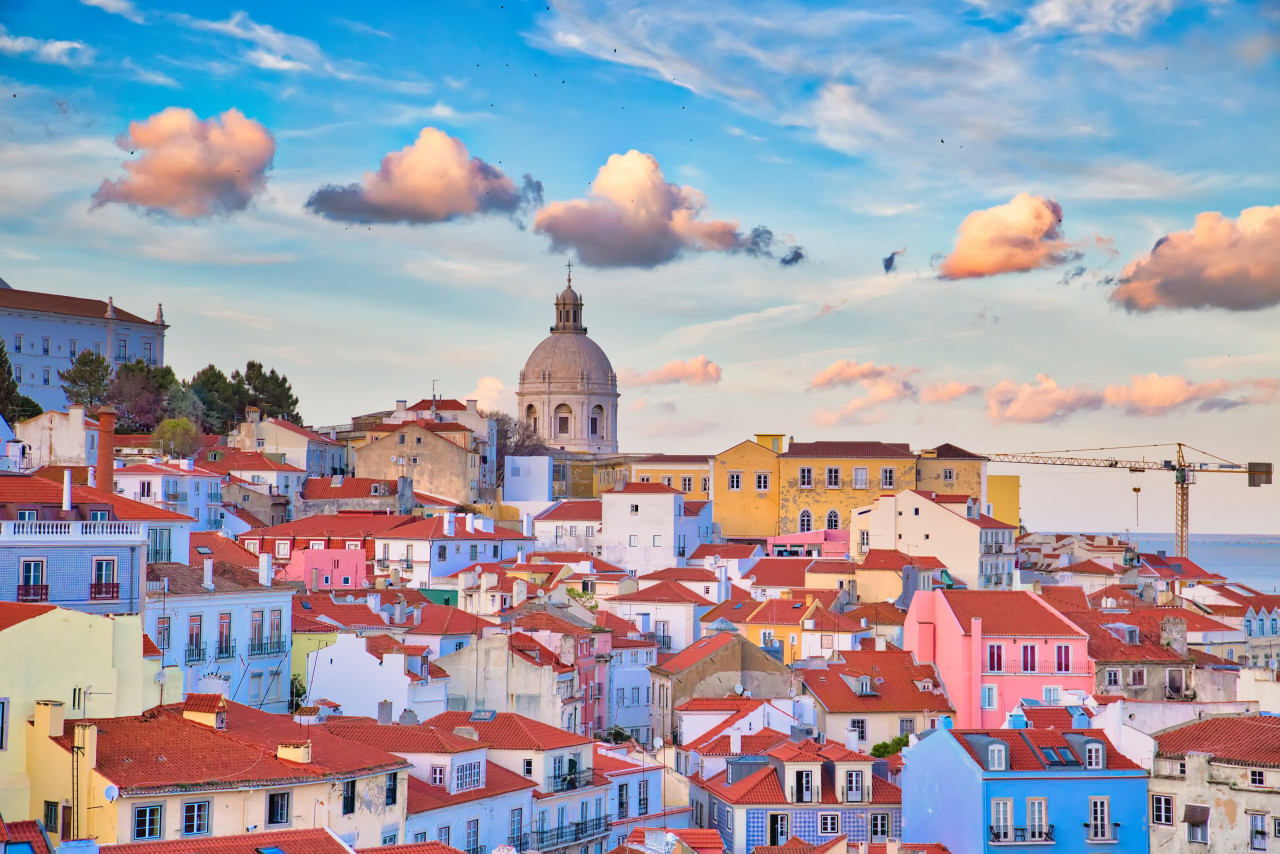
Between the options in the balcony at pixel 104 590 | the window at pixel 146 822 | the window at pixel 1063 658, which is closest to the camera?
the window at pixel 146 822

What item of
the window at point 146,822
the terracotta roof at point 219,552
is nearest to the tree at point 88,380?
the terracotta roof at point 219,552

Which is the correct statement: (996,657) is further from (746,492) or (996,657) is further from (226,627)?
(746,492)

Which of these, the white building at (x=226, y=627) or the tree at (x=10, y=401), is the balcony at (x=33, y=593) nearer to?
the white building at (x=226, y=627)

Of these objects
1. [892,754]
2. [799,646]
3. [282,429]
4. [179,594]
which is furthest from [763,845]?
[282,429]

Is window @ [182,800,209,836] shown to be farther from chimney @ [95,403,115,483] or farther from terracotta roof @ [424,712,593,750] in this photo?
chimney @ [95,403,115,483]

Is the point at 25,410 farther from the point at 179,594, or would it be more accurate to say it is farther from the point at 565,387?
the point at 565,387

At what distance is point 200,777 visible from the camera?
24.2 metres

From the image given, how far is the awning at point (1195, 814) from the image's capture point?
3100 centimetres

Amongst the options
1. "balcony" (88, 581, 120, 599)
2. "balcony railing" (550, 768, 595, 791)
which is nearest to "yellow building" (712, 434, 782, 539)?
"balcony railing" (550, 768, 595, 791)

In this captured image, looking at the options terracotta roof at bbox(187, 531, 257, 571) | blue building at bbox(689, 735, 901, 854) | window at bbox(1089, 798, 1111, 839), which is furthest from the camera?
terracotta roof at bbox(187, 531, 257, 571)

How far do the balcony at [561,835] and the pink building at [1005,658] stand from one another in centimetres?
1374

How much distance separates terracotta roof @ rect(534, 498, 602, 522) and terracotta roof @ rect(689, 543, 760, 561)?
5.35 m

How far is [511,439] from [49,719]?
9446 cm

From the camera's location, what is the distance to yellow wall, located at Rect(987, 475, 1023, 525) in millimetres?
94438
